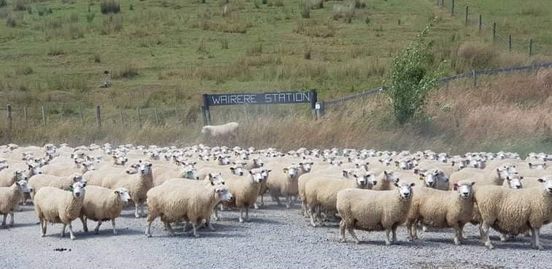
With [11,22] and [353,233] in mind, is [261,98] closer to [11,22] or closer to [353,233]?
[353,233]

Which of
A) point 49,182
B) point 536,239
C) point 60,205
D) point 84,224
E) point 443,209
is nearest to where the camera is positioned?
point 536,239

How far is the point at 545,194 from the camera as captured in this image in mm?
17062

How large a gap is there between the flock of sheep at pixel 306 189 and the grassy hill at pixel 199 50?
33.3 ft

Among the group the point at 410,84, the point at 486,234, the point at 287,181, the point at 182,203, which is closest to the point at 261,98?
the point at 410,84

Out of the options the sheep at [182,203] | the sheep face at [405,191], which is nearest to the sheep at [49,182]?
the sheep at [182,203]

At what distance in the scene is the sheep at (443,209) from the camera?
56.3 ft

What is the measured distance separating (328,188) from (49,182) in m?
6.19

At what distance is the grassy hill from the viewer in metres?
38.6

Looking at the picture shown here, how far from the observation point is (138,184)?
20578 mm

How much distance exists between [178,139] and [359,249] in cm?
1765

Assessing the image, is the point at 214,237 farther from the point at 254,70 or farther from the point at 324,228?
the point at 254,70

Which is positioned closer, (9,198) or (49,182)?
(9,198)

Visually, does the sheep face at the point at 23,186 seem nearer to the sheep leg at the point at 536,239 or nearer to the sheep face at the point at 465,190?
the sheep face at the point at 465,190

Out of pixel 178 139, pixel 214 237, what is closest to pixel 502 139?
pixel 178 139
